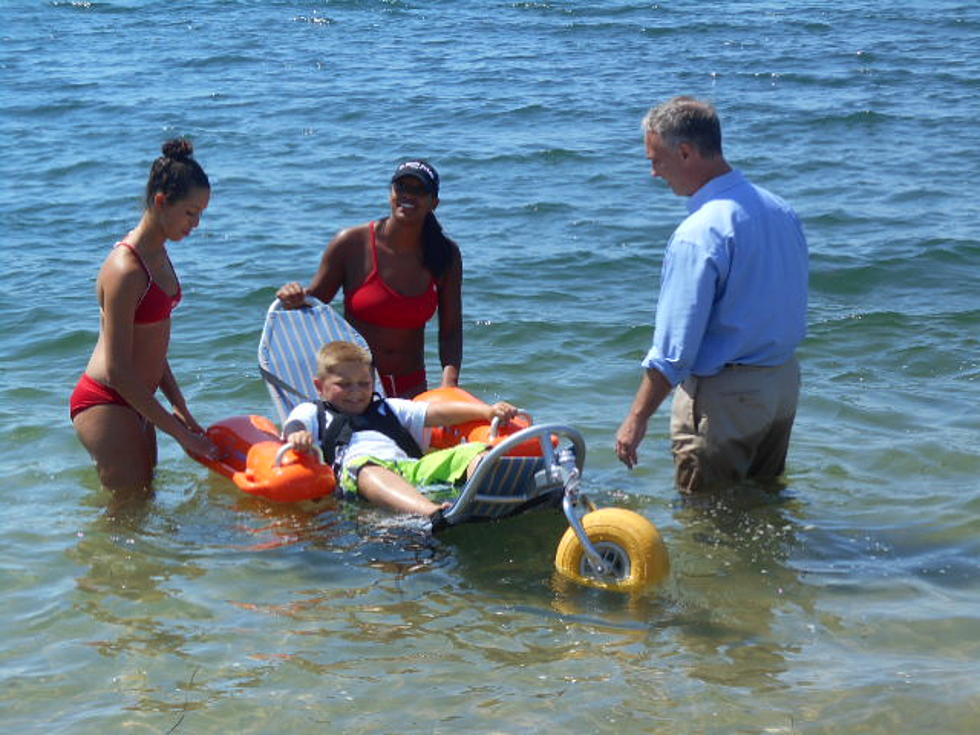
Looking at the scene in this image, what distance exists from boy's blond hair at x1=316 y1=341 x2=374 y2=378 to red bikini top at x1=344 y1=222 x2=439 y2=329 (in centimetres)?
43

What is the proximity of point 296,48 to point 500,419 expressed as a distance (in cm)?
1555

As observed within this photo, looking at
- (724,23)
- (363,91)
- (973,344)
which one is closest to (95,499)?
(973,344)

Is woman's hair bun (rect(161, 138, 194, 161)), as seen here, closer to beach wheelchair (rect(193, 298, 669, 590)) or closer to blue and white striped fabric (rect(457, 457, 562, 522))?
beach wheelchair (rect(193, 298, 669, 590))

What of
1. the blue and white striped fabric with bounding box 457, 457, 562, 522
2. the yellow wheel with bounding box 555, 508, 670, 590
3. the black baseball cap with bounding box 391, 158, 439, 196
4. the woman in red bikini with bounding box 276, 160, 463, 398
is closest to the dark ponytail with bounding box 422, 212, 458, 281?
the woman in red bikini with bounding box 276, 160, 463, 398

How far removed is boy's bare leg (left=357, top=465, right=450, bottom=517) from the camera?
6.02m

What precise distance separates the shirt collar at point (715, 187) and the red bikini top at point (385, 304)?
1.81m

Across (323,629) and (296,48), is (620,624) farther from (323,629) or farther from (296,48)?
(296,48)

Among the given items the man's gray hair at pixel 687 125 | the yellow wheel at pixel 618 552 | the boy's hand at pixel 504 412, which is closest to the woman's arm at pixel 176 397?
the boy's hand at pixel 504 412

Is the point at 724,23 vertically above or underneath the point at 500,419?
above

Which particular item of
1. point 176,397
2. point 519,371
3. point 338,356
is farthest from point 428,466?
point 519,371

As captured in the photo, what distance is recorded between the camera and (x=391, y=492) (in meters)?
6.15

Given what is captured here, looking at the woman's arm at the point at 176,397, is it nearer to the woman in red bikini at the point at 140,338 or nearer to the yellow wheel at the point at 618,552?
the woman in red bikini at the point at 140,338

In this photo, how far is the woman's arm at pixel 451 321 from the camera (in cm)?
719

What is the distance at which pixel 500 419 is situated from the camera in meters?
6.38
